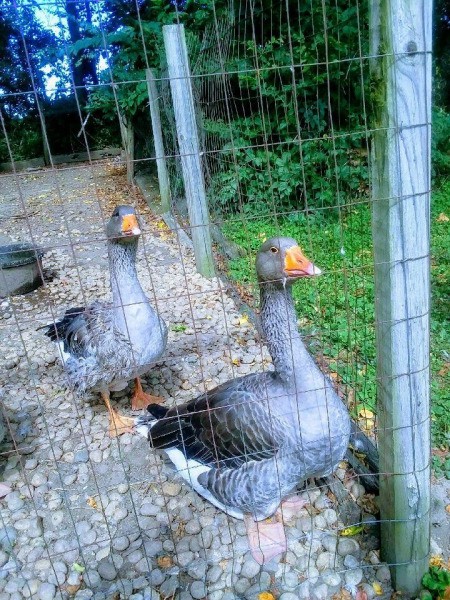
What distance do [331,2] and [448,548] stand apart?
17.5ft

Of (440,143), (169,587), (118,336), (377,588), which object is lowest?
(377,588)

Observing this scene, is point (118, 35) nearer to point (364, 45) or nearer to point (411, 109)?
point (364, 45)

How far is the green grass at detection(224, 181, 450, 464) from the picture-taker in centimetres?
323

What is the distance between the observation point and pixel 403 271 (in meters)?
1.96

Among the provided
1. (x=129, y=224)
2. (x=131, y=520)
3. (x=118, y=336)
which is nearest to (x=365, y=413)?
(x=131, y=520)

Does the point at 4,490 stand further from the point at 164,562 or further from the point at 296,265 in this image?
the point at 296,265

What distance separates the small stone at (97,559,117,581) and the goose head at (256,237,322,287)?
1.57m

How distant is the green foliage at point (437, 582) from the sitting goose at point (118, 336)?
73.6 inches

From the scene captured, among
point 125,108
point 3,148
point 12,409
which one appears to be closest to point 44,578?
point 12,409

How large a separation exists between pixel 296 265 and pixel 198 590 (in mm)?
1572

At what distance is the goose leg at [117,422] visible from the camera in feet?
11.4

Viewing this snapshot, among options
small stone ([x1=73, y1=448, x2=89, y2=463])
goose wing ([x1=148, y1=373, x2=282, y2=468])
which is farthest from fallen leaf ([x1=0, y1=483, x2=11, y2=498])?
goose wing ([x1=148, y1=373, x2=282, y2=468])

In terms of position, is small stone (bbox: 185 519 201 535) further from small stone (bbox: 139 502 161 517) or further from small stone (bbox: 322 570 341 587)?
small stone (bbox: 322 570 341 587)

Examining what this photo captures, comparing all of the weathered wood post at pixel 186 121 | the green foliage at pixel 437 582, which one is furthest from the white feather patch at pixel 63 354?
the green foliage at pixel 437 582
